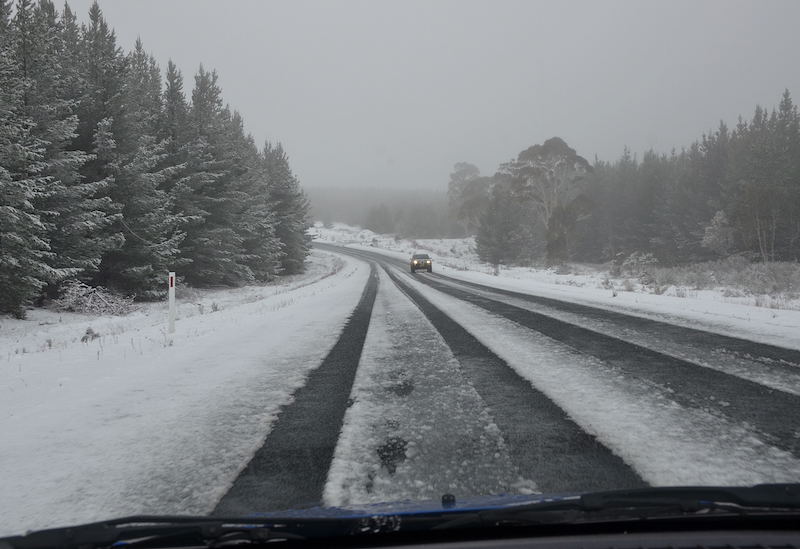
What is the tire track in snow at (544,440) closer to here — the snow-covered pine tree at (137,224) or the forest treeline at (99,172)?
A: the forest treeline at (99,172)

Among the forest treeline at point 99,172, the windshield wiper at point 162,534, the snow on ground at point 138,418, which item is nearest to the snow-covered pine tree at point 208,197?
the forest treeline at point 99,172

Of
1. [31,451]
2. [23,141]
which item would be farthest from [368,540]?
[23,141]

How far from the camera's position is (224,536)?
4.75 feet

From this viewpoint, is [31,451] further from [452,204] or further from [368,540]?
[452,204]

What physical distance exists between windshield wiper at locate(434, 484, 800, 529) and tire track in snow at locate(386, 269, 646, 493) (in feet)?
2.13

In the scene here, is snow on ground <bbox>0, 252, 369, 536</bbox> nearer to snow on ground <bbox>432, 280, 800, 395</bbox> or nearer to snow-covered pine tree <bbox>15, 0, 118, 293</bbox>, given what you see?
snow on ground <bbox>432, 280, 800, 395</bbox>

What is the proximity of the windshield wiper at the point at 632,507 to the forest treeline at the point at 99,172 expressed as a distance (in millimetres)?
12463

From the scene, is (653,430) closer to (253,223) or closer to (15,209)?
(15,209)

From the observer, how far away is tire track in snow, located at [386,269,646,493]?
231 cm

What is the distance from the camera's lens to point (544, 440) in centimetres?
289

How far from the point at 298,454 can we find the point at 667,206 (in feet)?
183

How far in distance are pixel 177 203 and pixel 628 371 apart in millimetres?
20445

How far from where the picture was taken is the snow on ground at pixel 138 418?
2289 mm

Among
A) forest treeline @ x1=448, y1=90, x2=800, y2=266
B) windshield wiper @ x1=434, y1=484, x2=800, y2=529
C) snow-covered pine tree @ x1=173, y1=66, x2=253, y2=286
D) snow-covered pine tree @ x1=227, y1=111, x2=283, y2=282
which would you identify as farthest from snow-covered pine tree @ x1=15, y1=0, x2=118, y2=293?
forest treeline @ x1=448, y1=90, x2=800, y2=266
